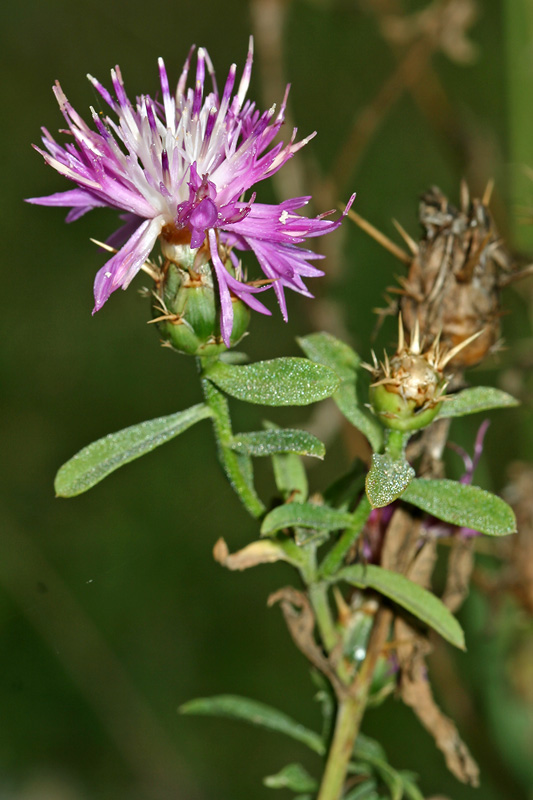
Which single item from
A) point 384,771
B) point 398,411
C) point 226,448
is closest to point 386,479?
point 398,411

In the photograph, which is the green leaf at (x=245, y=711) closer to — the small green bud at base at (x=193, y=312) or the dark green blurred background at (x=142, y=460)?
the small green bud at base at (x=193, y=312)

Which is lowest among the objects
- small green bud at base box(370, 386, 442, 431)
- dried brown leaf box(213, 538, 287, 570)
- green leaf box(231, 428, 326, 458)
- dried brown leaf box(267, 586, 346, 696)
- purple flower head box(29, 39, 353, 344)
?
dried brown leaf box(267, 586, 346, 696)

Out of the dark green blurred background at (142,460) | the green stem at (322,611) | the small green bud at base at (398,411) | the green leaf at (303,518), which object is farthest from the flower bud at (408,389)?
the dark green blurred background at (142,460)

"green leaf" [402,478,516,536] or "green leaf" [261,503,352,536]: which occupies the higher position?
"green leaf" [261,503,352,536]

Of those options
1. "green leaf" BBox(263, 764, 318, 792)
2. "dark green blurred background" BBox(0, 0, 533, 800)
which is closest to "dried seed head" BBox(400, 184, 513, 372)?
"green leaf" BBox(263, 764, 318, 792)

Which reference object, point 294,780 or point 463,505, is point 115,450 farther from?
point 294,780

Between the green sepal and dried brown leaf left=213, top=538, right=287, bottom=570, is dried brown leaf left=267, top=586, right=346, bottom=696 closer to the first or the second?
dried brown leaf left=213, top=538, right=287, bottom=570

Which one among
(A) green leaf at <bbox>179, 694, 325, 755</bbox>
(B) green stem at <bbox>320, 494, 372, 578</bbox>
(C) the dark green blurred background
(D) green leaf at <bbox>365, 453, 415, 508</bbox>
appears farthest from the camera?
(C) the dark green blurred background
